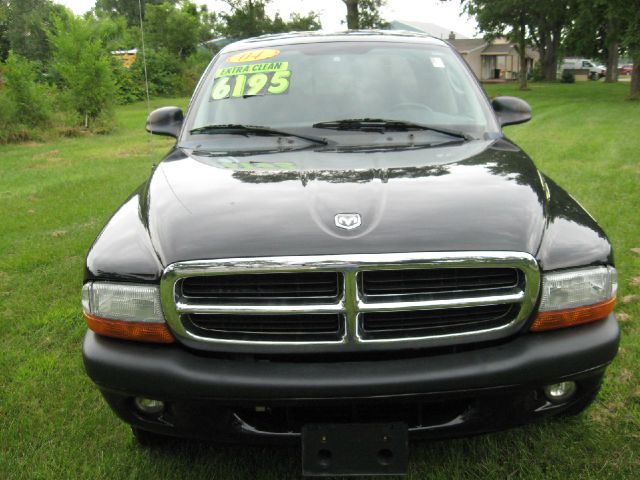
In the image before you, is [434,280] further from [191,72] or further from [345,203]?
[191,72]

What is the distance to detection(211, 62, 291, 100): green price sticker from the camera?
3.46m

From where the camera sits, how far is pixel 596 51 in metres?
36.1

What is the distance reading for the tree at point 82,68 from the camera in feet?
55.4

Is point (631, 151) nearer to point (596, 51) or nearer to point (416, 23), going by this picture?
point (596, 51)

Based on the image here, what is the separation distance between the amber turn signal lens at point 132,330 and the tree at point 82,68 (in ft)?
53.6

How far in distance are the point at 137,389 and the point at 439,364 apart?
0.98m

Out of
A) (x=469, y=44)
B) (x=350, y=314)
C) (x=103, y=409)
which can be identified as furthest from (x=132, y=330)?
(x=469, y=44)

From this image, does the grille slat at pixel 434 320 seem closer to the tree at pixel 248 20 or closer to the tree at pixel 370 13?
the tree at pixel 370 13

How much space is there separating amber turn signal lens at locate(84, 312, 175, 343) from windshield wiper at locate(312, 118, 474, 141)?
1.49 metres

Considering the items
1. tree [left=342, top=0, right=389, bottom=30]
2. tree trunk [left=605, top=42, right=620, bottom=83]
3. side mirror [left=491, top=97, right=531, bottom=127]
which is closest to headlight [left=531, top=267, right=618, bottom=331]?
side mirror [left=491, top=97, right=531, bottom=127]

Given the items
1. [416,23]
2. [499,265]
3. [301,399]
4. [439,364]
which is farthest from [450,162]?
[416,23]

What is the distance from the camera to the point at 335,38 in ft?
12.3

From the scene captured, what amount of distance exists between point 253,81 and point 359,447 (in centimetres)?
223

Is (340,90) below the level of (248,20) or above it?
below
